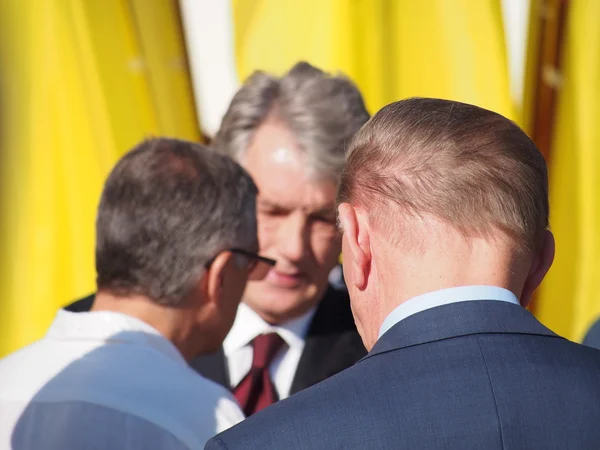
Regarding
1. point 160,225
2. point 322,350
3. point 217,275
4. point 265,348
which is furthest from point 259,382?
point 160,225

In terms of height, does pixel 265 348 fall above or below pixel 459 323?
below

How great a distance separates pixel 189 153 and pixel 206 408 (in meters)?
0.52

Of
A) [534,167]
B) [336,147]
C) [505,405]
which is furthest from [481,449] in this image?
[336,147]

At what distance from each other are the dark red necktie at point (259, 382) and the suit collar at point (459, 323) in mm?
1157

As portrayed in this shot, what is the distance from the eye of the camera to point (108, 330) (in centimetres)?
159

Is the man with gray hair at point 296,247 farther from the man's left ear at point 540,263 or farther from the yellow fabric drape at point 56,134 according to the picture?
the man's left ear at point 540,263

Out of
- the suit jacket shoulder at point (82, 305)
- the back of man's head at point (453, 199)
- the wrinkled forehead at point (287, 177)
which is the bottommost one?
the suit jacket shoulder at point (82, 305)

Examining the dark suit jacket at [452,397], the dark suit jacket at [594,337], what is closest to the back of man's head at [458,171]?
the dark suit jacket at [452,397]

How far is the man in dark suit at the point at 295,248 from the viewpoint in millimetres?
2359

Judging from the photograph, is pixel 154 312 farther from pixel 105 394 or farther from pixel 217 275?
pixel 105 394

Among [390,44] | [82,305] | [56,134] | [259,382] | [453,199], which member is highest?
[453,199]

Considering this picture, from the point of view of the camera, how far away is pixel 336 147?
2.49 meters

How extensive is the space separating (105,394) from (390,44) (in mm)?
1907

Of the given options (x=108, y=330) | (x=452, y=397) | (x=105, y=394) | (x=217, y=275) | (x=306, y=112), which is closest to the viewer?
(x=452, y=397)
